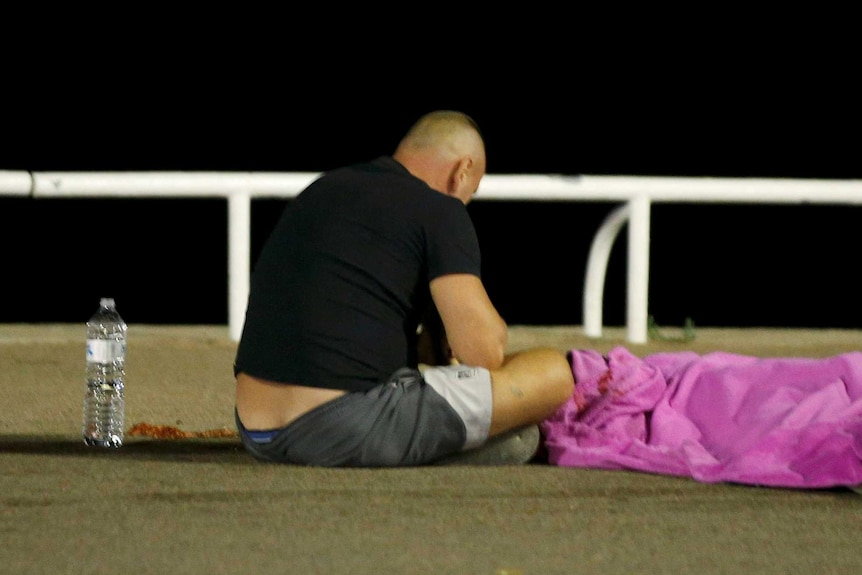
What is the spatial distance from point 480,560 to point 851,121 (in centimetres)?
906

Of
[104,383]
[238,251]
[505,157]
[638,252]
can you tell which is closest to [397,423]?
[104,383]

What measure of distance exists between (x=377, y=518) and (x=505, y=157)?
25.4ft

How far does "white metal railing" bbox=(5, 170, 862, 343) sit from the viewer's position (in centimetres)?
705

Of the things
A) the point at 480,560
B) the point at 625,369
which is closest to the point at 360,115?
the point at 625,369

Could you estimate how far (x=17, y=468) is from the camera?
409cm

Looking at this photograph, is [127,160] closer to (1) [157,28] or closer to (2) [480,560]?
(1) [157,28]

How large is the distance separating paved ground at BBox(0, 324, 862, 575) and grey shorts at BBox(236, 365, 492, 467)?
55 mm

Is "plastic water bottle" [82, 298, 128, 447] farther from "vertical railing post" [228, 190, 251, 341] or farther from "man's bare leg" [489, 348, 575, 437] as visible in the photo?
"vertical railing post" [228, 190, 251, 341]

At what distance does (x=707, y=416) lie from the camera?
4.32m

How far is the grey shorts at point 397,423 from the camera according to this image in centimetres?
402

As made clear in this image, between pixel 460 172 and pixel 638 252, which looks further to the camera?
pixel 638 252

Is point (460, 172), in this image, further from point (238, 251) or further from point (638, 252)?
point (638, 252)

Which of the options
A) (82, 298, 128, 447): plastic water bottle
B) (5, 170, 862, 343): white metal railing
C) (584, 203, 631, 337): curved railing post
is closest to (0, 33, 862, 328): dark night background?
(584, 203, 631, 337): curved railing post

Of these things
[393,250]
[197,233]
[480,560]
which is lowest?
[197,233]
